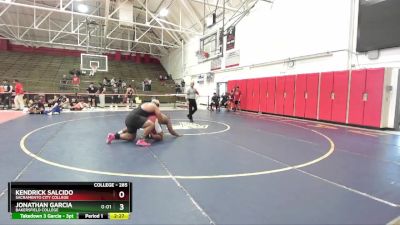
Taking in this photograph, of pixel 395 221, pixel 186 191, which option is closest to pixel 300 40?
pixel 395 221

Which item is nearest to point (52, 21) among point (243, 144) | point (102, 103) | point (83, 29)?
point (83, 29)

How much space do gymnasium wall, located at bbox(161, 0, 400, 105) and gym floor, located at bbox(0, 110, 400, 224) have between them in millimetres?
5570

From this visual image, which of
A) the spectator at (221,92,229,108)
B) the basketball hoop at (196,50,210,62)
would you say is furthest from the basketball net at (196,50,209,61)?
the spectator at (221,92,229,108)

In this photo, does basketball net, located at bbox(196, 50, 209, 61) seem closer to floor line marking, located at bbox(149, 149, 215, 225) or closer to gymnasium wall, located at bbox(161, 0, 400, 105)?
gymnasium wall, located at bbox(161, 0, 400, 105)

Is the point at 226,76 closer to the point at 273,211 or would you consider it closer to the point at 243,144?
the point at 243,144

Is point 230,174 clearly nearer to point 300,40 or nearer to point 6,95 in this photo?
point 300,40

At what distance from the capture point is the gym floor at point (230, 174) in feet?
8.54

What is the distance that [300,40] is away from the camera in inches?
513

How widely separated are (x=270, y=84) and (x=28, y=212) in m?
13.6

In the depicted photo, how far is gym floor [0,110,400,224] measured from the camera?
8.54ft

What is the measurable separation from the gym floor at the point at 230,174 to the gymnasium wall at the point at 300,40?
5570 millimetres

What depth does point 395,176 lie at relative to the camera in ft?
12.7
